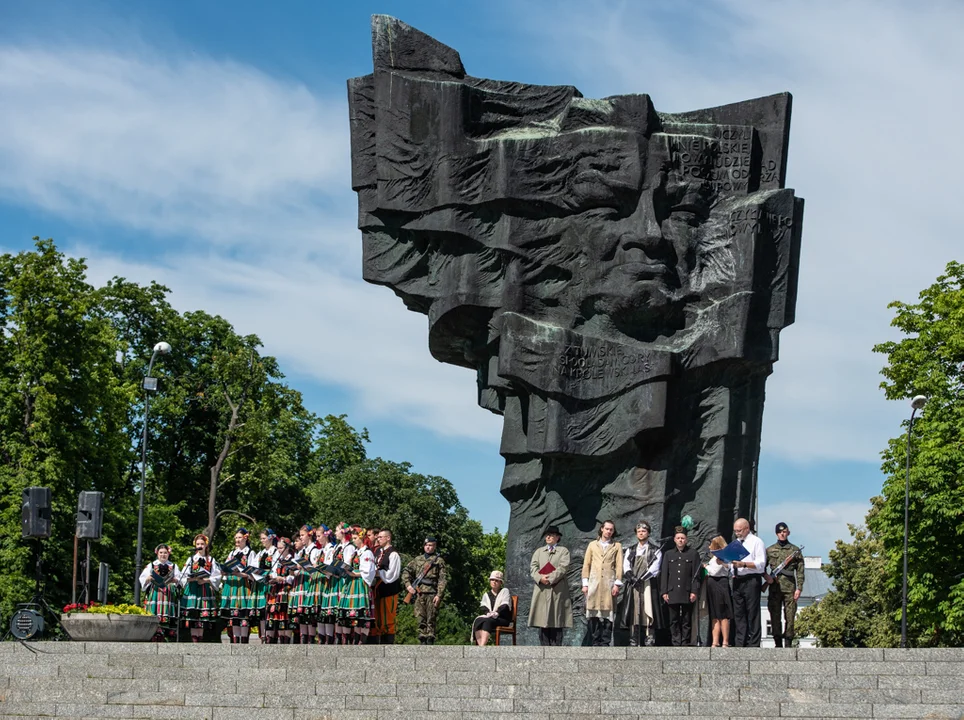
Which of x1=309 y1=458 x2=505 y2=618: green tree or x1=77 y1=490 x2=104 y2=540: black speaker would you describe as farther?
x1=309 y1=458 x2=505 y2=618: green tree

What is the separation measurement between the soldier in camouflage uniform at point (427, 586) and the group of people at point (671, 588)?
1423mm

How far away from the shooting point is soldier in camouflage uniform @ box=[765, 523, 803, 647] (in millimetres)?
15336

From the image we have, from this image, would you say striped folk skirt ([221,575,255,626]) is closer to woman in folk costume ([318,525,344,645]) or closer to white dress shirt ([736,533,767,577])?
woman in folk costume ([318,525,344,645])

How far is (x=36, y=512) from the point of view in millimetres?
17688

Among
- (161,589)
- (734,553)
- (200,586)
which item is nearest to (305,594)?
(200,586)

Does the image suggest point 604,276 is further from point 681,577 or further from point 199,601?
point 199,601

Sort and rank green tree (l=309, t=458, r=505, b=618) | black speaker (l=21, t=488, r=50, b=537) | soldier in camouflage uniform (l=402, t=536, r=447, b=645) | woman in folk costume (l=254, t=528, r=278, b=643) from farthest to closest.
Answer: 1. green tree (l=309, t=458, r=505, b=618)
2. black speaker (l=21, t=488, r=50, b=537)
3. soldier in camouflage uniform (l=402, t=536, r=447, b=645)
4. woman in folk costume (l=254, t=528, r=278, b=643)

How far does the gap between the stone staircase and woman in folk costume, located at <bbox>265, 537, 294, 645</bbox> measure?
5.31 ft

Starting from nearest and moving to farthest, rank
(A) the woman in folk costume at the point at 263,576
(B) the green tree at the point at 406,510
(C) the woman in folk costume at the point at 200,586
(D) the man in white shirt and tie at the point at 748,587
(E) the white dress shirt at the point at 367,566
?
(D) the man in white shirt and tie at the point at 748,587 → (E) the white dress shirt at the point at 367,566 → (A) the woman in folk costume at the point at 263,576 → (C) the woman in folk costume at the point at 200,586 → (B) the green tree at the point at 406,510

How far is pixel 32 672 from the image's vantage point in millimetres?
14969

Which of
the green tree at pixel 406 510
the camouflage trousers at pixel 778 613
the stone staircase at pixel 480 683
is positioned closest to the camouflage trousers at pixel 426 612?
the stone staircase at pixel 480 683

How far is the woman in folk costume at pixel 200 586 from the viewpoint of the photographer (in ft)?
55.2

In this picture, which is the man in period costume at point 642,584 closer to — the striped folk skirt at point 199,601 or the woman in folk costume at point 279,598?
the woman in folk costume at point 279,598

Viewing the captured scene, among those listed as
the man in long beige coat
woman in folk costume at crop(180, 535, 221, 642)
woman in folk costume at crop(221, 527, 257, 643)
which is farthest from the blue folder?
woman in folk costume at crop(180, 535, 221, 642)
